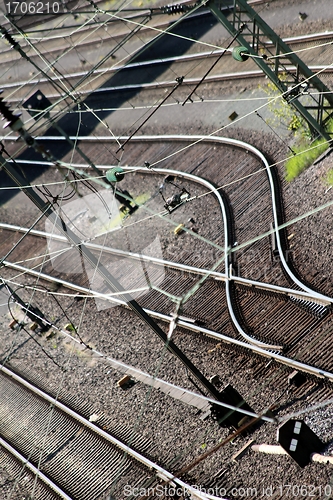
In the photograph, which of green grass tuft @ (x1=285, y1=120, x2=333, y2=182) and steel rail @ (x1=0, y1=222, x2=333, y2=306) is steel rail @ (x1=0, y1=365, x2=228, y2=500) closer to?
steel rail @ (x1=0, y1=222, x2=333, y2=306)

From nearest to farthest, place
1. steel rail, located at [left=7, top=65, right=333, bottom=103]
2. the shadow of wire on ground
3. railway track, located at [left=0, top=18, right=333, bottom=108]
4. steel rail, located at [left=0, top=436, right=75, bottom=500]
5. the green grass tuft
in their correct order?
steel rail, located at [left=0, top=436, right=75, bottom=500]
the green grass tuft
steel rail, located at [left=7, top=65, right=333, bottom=103]
railway track, located at [left=0, top=18, right=333, bottom=108]
the shadow of wire on ground

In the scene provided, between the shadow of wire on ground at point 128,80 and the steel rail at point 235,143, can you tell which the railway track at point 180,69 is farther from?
the steel rail at point 235,143

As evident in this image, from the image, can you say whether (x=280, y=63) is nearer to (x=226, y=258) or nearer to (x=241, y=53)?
(x=241, y=53)

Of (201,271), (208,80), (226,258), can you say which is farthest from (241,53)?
(208,80)

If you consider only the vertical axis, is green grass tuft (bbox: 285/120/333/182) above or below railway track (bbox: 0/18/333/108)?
below

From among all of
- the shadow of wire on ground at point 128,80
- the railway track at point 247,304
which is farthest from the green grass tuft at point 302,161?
the shadow of wire on ground at point 128,80

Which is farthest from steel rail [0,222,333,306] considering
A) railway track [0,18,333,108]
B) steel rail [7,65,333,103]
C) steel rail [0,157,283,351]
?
railway track [0,18,333,108]

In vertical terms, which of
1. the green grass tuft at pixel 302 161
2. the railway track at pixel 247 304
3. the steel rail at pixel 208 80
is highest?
the steel rail at pixel 208 80
